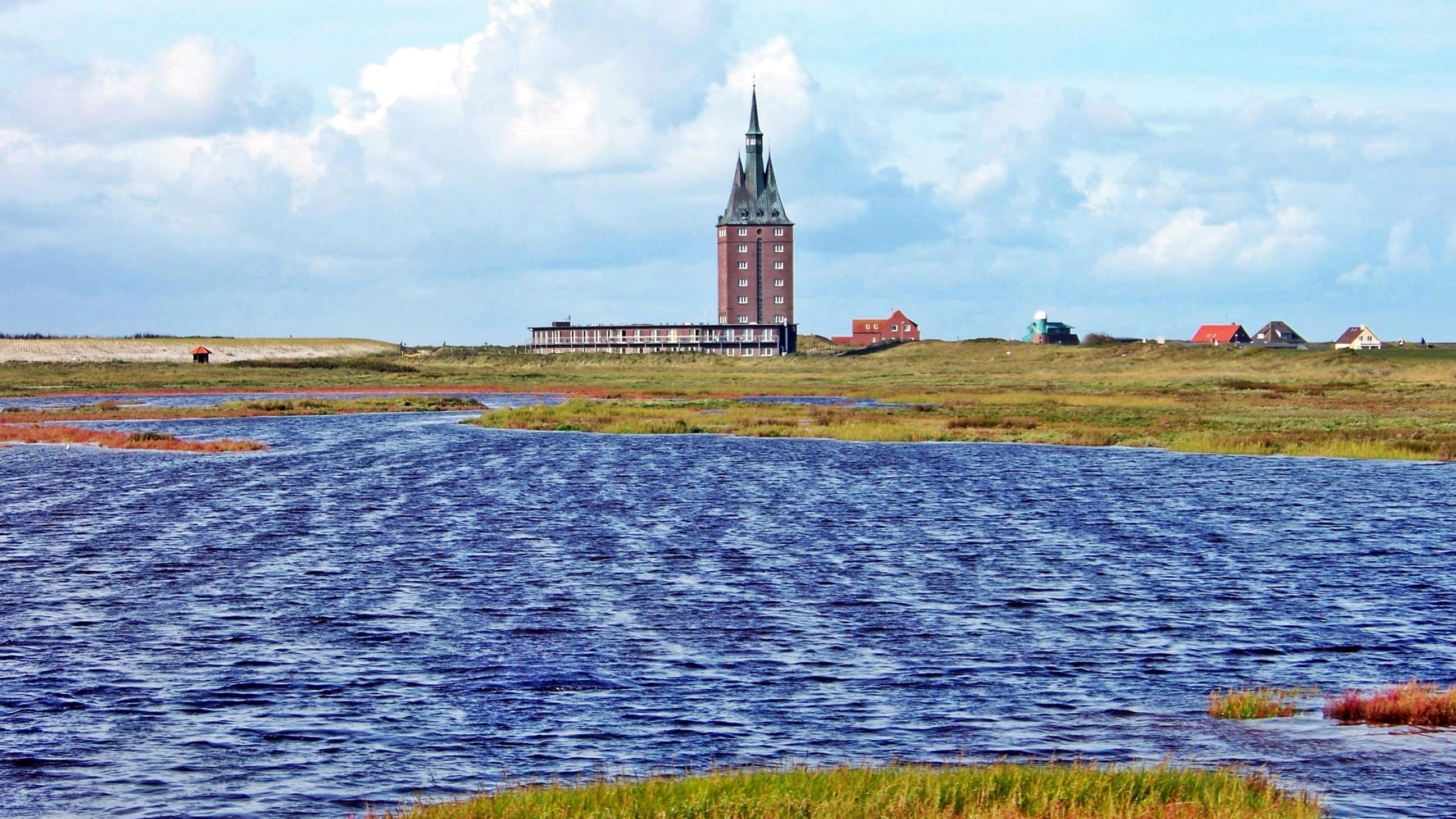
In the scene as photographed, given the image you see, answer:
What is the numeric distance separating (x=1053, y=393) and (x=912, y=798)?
356ft

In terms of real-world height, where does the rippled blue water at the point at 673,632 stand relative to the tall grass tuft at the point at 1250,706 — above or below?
below

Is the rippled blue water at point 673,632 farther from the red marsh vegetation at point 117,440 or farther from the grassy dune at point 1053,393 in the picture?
the grassy dune at point 1053,393

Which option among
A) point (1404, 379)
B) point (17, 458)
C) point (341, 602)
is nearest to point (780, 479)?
point (341, 602)

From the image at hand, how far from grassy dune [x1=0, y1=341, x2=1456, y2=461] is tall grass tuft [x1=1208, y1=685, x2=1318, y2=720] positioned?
156ft

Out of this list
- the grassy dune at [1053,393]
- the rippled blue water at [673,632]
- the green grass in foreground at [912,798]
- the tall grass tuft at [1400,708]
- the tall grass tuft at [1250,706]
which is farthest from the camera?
the grassy dune at [1053,393]

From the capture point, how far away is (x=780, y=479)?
55562 mm

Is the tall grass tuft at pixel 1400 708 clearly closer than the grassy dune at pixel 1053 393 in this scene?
Yes

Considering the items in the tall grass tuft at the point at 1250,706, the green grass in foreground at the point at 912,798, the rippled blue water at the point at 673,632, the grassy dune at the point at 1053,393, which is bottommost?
the rippled blue water at the point at 673,632

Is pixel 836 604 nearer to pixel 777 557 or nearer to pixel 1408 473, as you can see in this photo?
pixel 777 557

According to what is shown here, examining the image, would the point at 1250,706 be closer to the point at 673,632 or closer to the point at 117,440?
the point at 673,632

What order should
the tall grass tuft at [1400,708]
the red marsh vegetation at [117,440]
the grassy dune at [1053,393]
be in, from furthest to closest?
the grassy dune at [1053,393] < the red marsh vegetation at [117,440] < the tall grass tuft at [1400,708]

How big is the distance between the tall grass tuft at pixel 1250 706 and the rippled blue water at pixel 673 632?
0.28 m

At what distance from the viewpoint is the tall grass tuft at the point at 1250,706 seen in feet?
60.6

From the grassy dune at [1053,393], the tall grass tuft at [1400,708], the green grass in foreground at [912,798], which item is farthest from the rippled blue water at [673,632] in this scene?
the grassy dune at [1053,393]
